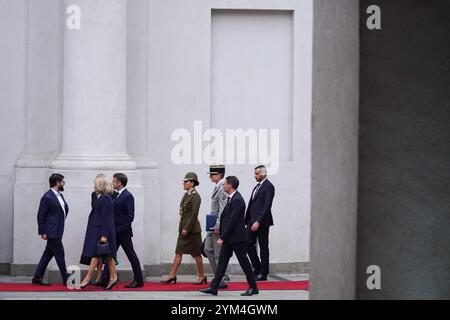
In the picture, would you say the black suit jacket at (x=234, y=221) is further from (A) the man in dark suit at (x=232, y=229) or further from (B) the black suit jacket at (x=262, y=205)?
(B) the black suit jacket at (x=262, y=205)

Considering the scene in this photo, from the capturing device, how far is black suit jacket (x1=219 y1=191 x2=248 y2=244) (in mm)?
14609

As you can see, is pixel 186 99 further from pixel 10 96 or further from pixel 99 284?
pixel 99 284

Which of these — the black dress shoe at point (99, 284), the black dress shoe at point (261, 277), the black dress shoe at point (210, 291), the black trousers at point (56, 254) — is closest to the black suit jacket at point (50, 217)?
the black trousers at point (56, 254)

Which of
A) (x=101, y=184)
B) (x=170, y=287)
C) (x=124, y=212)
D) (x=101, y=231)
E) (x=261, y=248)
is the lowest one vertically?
(x=170, y=287)

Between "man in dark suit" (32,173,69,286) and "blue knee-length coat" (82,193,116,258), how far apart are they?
1.57 ft

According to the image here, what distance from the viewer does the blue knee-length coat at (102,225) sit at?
15805mm

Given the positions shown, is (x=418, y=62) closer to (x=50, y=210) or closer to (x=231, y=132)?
(x=50, y=210)

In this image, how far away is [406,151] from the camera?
21.0ft

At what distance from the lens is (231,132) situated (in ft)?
63.3

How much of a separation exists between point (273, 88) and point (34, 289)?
6.08 m

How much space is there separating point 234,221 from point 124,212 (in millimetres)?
2346

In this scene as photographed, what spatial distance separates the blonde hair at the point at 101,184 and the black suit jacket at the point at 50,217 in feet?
2.20

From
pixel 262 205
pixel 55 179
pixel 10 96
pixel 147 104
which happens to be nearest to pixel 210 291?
pixel 262 205
